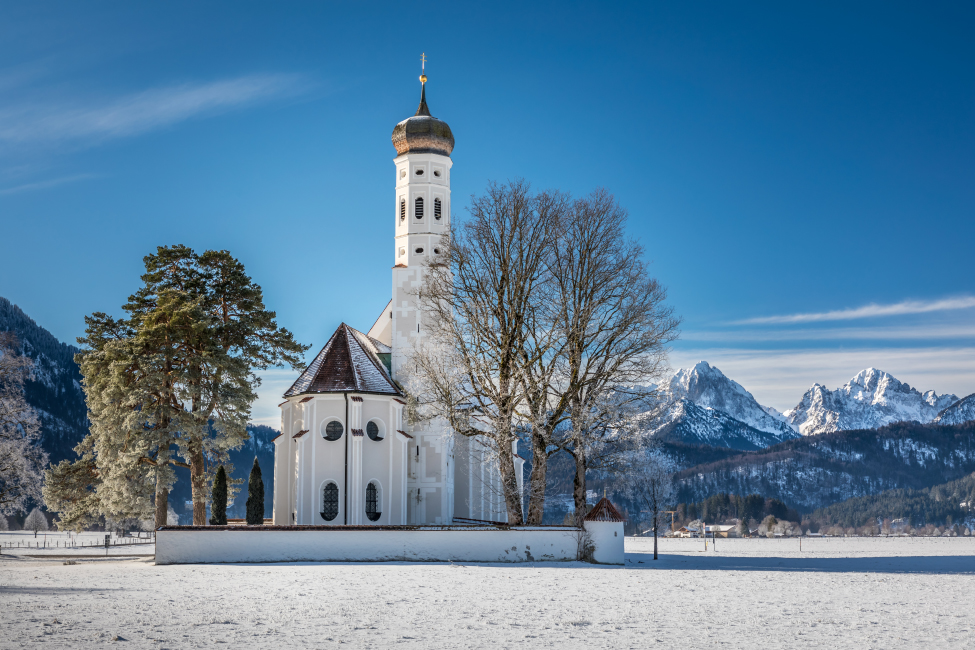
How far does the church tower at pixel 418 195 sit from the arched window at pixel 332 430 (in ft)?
25.5

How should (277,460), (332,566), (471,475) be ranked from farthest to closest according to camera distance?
(471,475), (277,460), (332,566)

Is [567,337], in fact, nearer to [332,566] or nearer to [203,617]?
[332,566]

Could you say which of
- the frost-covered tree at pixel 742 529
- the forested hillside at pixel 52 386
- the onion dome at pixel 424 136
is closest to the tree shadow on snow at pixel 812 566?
the onion dome at pixel 424 136

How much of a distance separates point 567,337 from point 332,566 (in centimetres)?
1187

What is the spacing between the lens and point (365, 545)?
3045 cm

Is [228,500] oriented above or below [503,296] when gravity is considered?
below

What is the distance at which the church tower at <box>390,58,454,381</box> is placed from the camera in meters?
45.7

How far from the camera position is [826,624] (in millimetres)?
15453

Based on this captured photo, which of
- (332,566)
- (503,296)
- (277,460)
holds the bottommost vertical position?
(332,566)

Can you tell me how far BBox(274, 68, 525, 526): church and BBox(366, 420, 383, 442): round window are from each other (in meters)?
0.04

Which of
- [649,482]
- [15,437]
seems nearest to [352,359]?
[15,437]

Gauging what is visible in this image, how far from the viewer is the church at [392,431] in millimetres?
38938

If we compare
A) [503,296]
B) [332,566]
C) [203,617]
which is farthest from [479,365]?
[203,617]

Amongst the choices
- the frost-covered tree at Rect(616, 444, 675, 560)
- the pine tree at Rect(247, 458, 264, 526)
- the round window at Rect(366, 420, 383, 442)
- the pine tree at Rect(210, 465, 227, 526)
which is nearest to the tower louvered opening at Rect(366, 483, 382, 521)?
the round window at Rect(366, 420, 383, 442)
